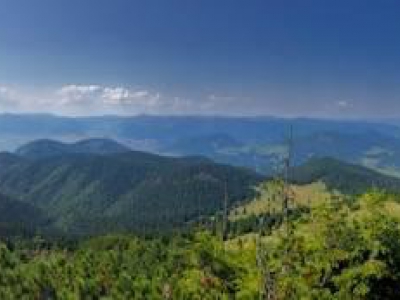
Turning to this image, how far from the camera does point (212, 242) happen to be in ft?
101

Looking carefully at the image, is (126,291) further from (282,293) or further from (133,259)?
(282,293)

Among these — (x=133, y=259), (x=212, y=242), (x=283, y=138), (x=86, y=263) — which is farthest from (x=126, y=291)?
(x=283, y=138)

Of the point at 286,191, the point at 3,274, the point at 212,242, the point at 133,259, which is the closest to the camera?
the point at 286,191

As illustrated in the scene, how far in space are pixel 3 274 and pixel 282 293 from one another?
448ft

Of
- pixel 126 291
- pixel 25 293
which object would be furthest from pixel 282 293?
pixel 25 293

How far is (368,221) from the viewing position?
28781mm

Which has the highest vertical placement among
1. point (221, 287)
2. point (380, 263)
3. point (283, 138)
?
point (283, 138)

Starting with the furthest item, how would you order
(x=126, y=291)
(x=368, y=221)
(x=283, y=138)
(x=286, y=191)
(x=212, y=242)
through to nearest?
(x=126, y=291)
(x=212, y=242)
(x=368, y=221)
(x=283, y=138)
(x=286, y=191)

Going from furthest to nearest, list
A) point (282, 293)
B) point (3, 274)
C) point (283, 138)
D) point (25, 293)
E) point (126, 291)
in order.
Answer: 1. point (3, 274)
2. point (25, 293)
3. point (126, 291)
4. point (282, 293)
5. point (283, 138)

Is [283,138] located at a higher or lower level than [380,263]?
higher

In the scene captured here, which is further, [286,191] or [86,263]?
[86,263]

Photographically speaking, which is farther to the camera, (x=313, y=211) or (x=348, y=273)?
(x=313, y=211)

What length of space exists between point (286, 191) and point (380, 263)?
7190 mm

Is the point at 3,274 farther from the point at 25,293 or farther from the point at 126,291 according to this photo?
the point at 126,291
